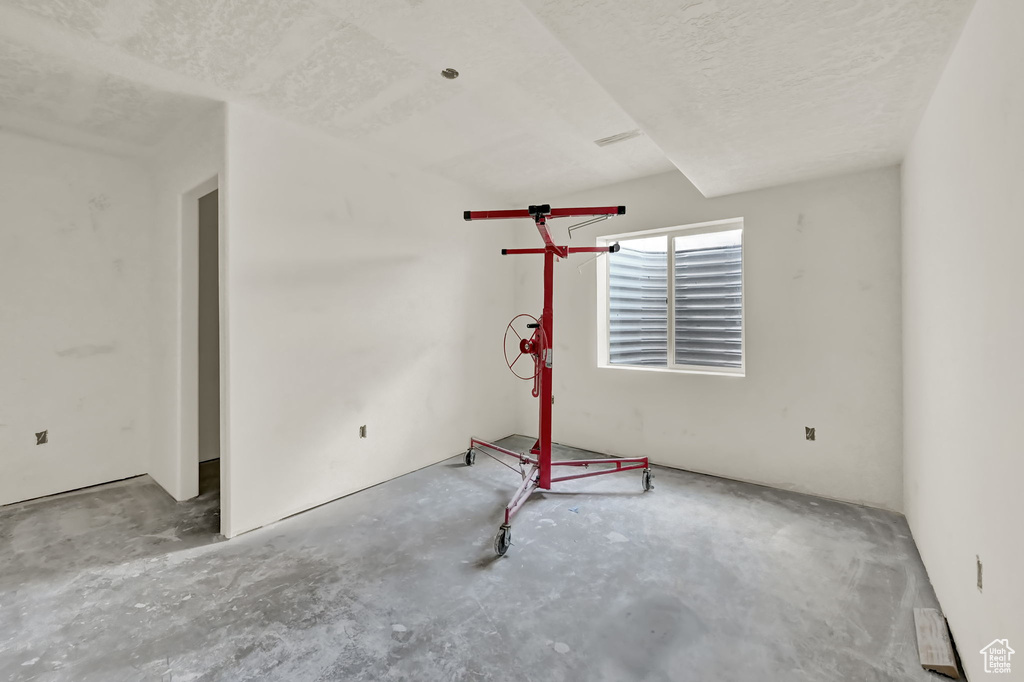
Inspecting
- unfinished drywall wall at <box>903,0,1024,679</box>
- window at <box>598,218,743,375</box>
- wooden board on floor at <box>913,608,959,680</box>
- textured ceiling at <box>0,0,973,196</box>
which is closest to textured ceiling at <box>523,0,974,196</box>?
textured ceiling at <box>0,0,973,196</box>

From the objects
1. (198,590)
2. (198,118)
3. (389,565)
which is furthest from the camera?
(198,118)

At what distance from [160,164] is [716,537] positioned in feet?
16.1

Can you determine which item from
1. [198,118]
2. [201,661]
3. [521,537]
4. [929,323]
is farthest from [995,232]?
[198,118]

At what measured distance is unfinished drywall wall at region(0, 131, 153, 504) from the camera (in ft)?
10.1

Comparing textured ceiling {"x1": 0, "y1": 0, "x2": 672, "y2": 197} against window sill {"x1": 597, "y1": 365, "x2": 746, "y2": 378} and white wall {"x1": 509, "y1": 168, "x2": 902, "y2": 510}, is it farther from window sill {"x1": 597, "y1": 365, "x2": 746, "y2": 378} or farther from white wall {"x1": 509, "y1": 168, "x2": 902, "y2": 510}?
window sill {"x1": 597, "y1": 365, "x2": 746, "y2": 378}

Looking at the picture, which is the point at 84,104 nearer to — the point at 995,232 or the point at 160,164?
the point at 160,164

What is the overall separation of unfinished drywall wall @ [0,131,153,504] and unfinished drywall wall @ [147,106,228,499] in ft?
1.25

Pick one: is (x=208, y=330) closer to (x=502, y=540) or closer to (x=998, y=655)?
(x=502, y=540)

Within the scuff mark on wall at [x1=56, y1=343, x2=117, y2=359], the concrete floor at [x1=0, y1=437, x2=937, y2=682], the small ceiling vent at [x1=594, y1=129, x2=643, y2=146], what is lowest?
the concrete floor at [x1=0, y1=437, x2=937, y2=682]

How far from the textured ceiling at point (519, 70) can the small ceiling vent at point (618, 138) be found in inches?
3.4

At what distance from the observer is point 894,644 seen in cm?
170

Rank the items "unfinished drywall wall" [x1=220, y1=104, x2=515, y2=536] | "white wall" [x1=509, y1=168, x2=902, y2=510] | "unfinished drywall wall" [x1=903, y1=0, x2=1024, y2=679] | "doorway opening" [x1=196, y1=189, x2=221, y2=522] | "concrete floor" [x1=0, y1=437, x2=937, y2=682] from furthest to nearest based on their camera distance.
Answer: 1. "doorway opening" [x1=196, y1=189, x2=221, y2=522]
2. "white wall" [x1=509, y1=168, x2=902, y2=510]
3. "unfinished drywall wall" [x1=220, y1=104, x2=515, y2=536]
4. "concrete floor" [x1=0, y1=437, x2=937, y2=682]
5. "unfinished drywall wall" [x1=903, y1=0, x2=1024, y2=679]

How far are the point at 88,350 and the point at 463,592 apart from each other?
360 centimetres

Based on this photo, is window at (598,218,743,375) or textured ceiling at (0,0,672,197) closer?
textured ceiling at (0,0,672,197)
